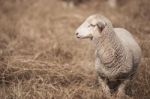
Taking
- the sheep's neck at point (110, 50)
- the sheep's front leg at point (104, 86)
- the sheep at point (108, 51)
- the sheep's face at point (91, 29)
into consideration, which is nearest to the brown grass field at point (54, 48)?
the sheep's front leg at point (104, 86)

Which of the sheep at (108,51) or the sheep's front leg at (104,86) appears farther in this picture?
the sheep's front leg at (104,86)

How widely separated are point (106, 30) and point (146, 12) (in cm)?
501

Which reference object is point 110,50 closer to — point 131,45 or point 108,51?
point 108,51

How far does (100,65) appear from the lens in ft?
16.9

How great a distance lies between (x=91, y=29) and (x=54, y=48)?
205 centimetres

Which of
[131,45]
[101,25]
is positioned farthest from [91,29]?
[131,45]

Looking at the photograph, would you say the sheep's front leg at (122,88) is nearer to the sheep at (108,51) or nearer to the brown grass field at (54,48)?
the sheep at (108,51)

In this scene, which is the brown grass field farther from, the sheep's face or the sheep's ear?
the sheep's ear

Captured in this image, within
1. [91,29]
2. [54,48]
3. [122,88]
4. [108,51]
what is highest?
[91,29]

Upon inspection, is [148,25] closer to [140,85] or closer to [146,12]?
[146,12]

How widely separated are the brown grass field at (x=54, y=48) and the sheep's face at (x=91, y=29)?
2.33 feet

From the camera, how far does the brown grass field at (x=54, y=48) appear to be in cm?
522

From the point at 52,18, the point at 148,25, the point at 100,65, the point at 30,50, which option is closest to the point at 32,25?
the point at 52,18

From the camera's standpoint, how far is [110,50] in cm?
507
